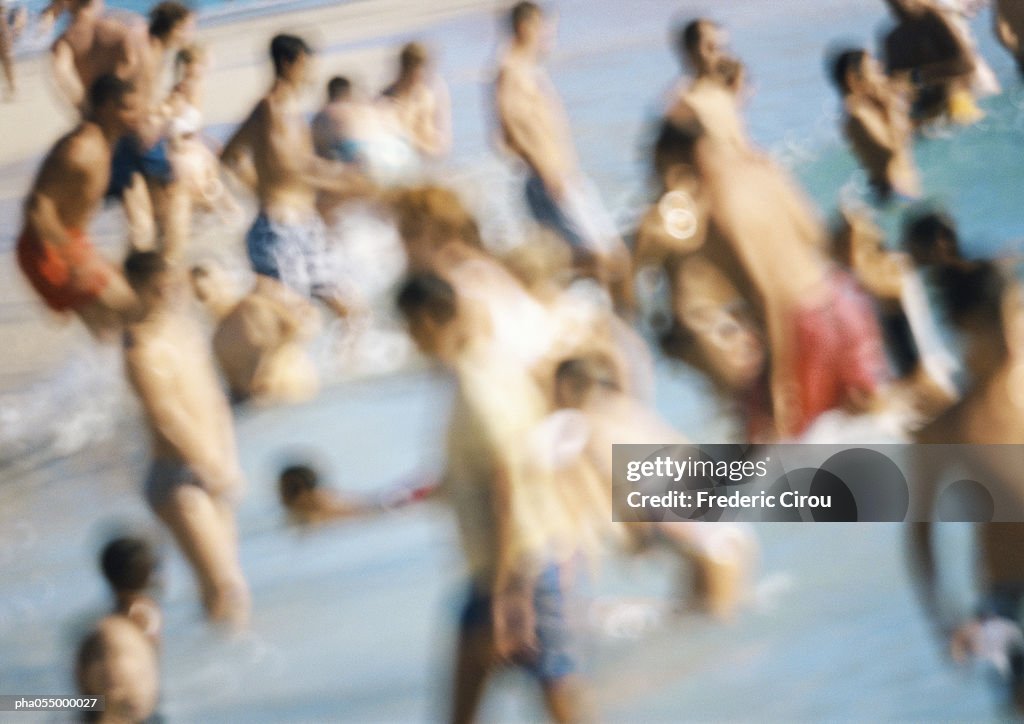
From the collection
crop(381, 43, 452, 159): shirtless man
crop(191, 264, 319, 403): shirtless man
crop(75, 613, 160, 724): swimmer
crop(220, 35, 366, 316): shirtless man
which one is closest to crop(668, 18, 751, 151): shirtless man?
crop(381, 43, 452, 159): shirtless man

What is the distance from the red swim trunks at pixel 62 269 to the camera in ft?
9.51

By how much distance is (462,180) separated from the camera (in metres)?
2.94

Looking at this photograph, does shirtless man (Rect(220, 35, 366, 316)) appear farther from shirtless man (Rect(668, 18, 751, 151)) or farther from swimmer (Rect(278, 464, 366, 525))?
shirtless man (Rect(668, 18, 751, 151))

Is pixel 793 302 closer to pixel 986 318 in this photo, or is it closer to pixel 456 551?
pixel 986 318

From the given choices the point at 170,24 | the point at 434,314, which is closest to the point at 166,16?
the point at 170,24

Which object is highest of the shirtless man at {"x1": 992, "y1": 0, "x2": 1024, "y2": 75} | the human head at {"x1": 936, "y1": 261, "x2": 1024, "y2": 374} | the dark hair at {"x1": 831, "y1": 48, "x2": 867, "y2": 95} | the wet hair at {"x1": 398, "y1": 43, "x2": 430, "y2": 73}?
the wet hair at {"x1": 398, "y1": 43, "x2": 430, "y2": 73}

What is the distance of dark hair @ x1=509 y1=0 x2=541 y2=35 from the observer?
298 centimetres

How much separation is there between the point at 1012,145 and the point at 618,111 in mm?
890

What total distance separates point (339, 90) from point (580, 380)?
923 mm

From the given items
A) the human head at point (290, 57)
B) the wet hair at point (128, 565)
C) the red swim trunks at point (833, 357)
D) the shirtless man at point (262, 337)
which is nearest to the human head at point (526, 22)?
the human head at point (290, 57)

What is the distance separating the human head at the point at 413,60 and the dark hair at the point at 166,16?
503mm

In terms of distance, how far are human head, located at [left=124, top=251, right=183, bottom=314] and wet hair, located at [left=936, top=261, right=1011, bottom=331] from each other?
63.8 inches

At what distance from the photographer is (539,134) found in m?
3.00

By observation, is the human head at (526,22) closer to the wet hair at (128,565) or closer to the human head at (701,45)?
the human head at (701,45)
